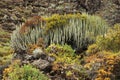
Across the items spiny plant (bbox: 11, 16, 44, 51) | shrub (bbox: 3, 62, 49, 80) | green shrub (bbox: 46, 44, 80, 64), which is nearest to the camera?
shrub (bbox: 3, 62, 49, 80)

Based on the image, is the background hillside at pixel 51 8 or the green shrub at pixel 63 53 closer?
the green shrub at pixel 63 53

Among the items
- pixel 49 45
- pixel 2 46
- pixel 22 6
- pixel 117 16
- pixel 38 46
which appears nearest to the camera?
pixel 38 46

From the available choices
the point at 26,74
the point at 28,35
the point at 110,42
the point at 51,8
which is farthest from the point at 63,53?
the point at 51,8

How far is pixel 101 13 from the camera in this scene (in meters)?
25.2

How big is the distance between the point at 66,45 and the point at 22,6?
11986 mm

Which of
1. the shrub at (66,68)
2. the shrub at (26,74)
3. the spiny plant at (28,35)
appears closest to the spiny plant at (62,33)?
the spiny plant at (28,35)

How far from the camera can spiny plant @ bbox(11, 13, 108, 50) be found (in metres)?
15.7

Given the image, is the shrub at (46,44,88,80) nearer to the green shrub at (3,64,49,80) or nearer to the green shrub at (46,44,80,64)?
the green shrub at (46,44,80,64)

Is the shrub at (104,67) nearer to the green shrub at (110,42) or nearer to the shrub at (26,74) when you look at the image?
the green shrub at (110,42)

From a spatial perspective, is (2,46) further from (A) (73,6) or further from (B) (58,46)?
(A) (73,6)

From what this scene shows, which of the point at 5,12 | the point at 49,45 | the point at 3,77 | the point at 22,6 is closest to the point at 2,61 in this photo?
the point at 49,45

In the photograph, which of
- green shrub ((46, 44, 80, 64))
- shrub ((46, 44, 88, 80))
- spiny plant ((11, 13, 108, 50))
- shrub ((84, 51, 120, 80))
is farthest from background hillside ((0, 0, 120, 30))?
shrub ((84, 51, 120, 80))

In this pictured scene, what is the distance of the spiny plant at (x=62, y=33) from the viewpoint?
15.7m

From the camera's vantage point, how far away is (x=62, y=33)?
52.3 feet
